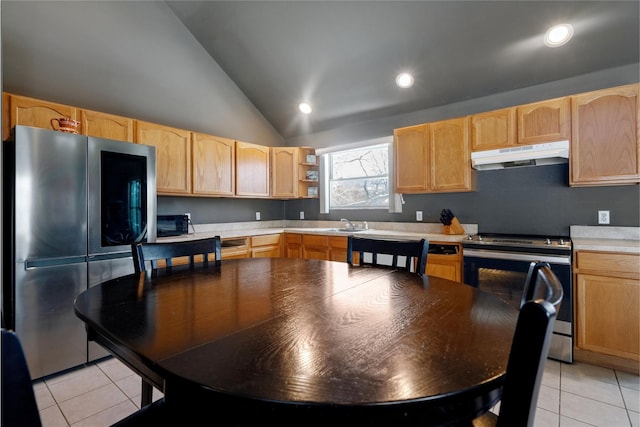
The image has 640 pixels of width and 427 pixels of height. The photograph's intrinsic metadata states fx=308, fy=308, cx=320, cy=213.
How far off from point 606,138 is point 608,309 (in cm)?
129

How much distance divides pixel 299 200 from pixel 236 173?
49.2 inches

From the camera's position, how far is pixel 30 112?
237 cm

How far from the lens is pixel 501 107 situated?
310 cm

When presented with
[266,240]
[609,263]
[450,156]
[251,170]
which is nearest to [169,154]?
[251,170]

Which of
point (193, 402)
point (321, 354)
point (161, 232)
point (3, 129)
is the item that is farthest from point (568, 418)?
point (3, 129)

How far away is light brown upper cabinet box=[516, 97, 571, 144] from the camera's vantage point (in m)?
2.53

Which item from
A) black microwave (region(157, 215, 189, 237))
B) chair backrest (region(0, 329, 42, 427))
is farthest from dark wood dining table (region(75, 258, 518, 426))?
black microwave (region(157, 215, 189, 237))

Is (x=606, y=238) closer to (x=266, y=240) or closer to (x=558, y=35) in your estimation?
(x=558, y=35)

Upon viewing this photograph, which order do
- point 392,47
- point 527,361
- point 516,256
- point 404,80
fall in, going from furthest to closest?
point 404,80
point 392,47
point 516,256
point 527,361

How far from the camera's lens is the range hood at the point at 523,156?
253 centimetres

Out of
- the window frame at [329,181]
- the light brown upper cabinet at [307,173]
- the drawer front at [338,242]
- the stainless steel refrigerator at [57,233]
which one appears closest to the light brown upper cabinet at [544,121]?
the window frame at [329,181]

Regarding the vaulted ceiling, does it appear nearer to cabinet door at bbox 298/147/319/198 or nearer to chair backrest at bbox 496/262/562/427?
cabinet door at bbox 298/147/319/198

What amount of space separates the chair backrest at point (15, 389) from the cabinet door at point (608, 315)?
296 cm

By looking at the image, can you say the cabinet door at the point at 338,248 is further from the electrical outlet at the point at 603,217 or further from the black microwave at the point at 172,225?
the electrical outlet at the point at 603,217
